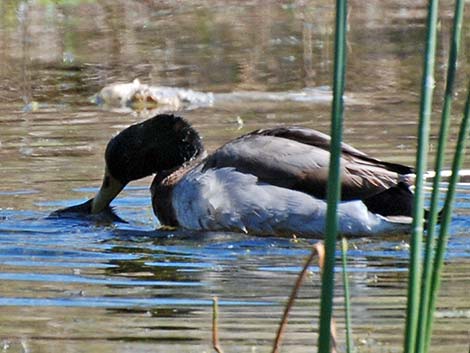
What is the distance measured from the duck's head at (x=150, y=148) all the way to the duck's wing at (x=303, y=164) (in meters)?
1.08

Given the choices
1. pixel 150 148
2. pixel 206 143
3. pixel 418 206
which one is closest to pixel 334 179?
pixel 418 206

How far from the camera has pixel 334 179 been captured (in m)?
3.09

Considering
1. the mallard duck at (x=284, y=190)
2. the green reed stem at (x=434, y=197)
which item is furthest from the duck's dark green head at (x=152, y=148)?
the green reed stem at (x=434, y=197)

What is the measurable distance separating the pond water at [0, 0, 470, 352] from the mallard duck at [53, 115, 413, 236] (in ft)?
0.48

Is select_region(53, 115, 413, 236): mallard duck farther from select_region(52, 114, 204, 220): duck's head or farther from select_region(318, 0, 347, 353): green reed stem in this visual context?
select_region(318, 0, 347, 353): green reed stem

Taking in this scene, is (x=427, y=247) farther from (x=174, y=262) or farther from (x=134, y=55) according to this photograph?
(x=134, y=55)

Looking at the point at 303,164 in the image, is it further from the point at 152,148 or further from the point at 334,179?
the point at 334,179

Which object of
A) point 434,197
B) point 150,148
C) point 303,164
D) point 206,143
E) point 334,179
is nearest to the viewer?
point 334,179

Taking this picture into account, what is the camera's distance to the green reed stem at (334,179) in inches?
119

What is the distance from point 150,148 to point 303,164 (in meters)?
1.57

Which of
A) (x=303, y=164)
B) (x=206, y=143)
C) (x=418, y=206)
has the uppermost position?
(x=418, y=206)

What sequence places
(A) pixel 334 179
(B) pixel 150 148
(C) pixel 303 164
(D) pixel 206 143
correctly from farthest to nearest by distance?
(D) pixel 206 143 → (B) pixel 150 148 → (C) pixel 303 164 → (A) pixel 334 179

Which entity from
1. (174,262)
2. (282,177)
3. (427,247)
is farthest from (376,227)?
(427,247)

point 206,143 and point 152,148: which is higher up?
point 152,148
